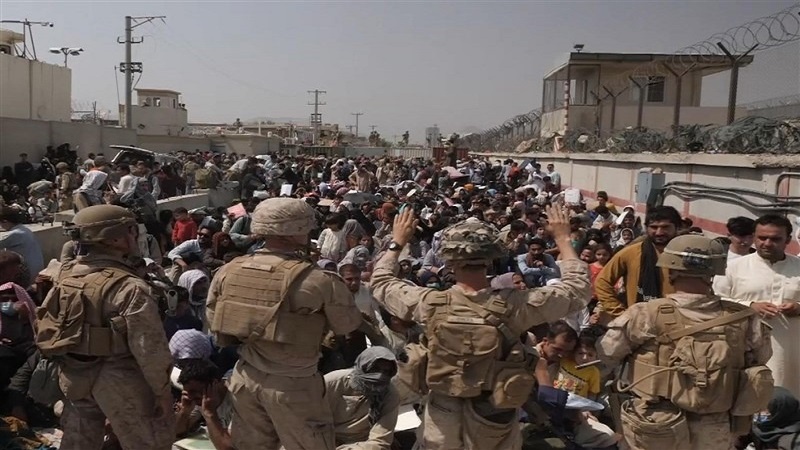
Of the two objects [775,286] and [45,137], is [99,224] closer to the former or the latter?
[775,286]

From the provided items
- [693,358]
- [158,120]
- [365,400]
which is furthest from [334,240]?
[158,120]

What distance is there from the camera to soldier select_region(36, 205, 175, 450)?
2939mm

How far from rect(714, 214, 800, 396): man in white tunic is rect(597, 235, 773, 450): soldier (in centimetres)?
112

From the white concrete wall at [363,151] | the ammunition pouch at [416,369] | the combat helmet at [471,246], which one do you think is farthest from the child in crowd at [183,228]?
the white concrete wall at [363,151]

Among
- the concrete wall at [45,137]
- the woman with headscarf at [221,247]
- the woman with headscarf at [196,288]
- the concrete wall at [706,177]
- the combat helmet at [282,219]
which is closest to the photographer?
the combat helmet at [282,219]

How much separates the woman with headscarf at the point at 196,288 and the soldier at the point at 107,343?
6.33ft

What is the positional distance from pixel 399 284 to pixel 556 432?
1542 millimetres

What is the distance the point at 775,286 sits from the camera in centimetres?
Result: 376

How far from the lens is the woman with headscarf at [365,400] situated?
145 inches

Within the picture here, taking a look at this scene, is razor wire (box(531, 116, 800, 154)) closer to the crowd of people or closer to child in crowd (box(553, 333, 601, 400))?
the crowd of people

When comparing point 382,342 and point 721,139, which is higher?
point 721,139

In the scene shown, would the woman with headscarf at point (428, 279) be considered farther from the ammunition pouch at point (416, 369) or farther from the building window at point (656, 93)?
the building window at point (656, 93)

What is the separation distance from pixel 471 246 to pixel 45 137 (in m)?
17.3

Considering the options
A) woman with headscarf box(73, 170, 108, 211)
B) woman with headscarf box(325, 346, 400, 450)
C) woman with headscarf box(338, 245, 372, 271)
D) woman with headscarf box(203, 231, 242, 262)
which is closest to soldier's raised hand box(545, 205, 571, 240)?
woman with headscarf box(325, 346, 400, 450)
